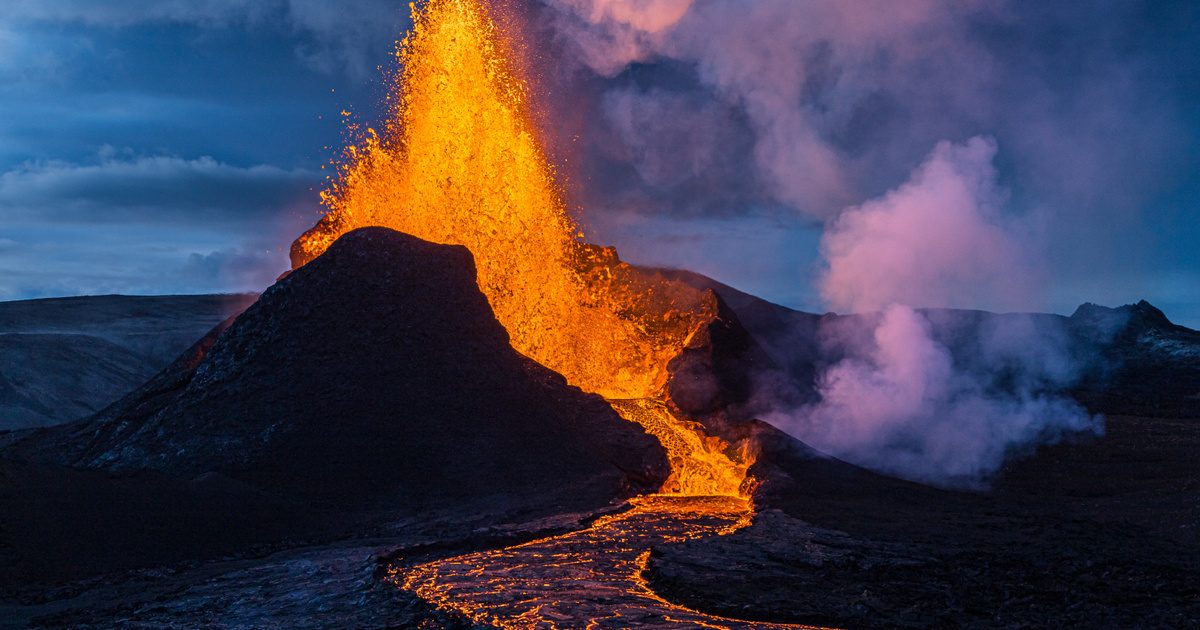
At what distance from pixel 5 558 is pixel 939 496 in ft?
43.1

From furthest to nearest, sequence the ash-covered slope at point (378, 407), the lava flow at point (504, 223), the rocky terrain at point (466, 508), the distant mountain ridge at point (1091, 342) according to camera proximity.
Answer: the distant mountain ridge at point (1091, 342), the lava flow at point (504, 223), the ash-covered slope at point (378, 407), the rocky terrain at point (466, 508)

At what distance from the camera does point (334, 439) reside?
48.8 ft

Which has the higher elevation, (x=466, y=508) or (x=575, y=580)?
(x=466, y=508)

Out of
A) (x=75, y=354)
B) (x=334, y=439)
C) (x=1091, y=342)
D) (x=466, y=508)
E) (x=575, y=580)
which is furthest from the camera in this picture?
(x=1091, y=342)

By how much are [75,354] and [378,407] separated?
1131 inches

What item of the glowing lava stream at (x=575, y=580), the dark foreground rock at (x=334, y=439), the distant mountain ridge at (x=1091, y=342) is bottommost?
the glowing lava stream at (x=575, y=580)

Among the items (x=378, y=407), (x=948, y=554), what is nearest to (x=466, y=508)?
(x=378, y=407)

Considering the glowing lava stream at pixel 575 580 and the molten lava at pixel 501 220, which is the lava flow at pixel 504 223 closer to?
the molten lava at pixel 501 220

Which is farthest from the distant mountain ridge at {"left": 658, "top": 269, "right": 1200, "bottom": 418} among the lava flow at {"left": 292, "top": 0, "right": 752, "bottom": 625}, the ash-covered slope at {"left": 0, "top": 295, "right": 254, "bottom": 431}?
the ash-covered slope at {"left": 0, "top": 295, "right": 254, "bottom": 431}

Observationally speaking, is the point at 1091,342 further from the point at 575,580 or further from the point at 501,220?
the point at 575,580

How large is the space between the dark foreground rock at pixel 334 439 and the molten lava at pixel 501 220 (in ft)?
10.2

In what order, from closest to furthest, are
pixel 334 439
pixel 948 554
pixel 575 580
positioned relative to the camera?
1. pixel 575 580
2. pixel 948 554
3. pixel 334 439

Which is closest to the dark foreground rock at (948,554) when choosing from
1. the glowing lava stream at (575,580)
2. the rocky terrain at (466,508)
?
the rocky terrain at (466,508)

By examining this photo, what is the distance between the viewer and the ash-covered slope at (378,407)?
570 inches
